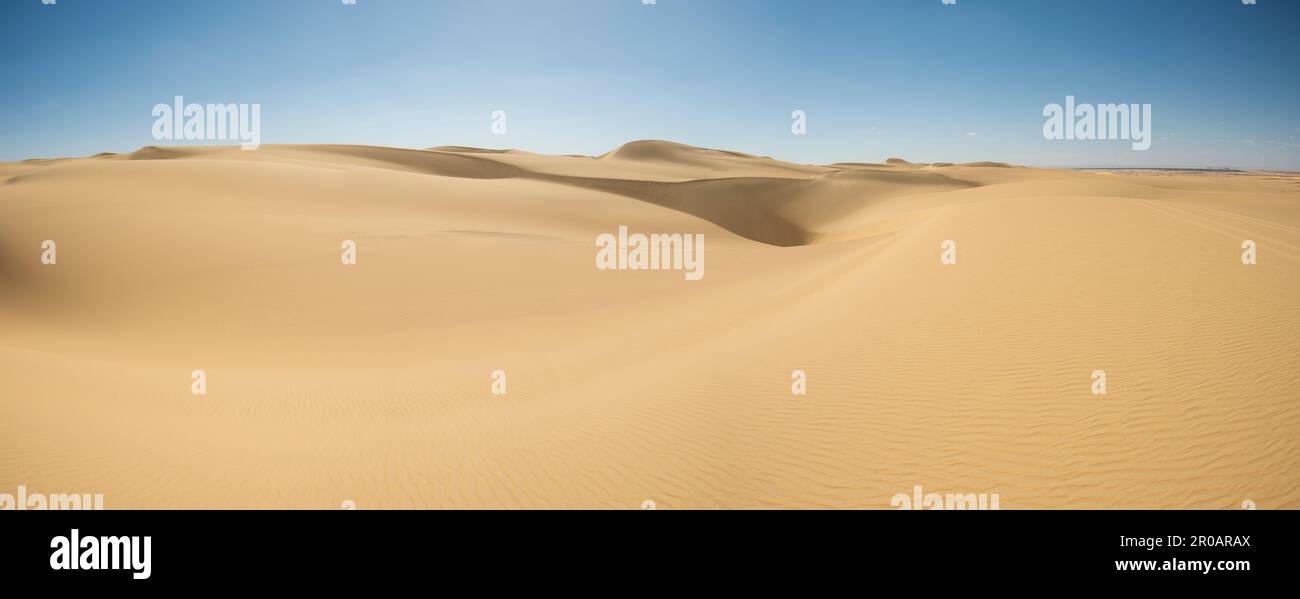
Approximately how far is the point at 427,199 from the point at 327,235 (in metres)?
11.6

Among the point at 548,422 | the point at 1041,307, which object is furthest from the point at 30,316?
the point at 1041,307

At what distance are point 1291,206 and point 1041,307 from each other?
3115 cm

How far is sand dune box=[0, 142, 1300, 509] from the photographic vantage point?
5727 millimetres

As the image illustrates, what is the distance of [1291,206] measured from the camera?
2761cm

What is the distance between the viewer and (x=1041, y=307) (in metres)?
9.11

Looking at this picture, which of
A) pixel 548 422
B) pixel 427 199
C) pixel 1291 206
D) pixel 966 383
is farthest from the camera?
pixel 427 199

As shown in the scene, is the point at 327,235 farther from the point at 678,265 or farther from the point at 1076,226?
the point at 1076,226

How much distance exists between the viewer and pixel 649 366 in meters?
10.3

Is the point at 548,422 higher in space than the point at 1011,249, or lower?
lower

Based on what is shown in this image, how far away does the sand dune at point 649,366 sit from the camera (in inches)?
225
